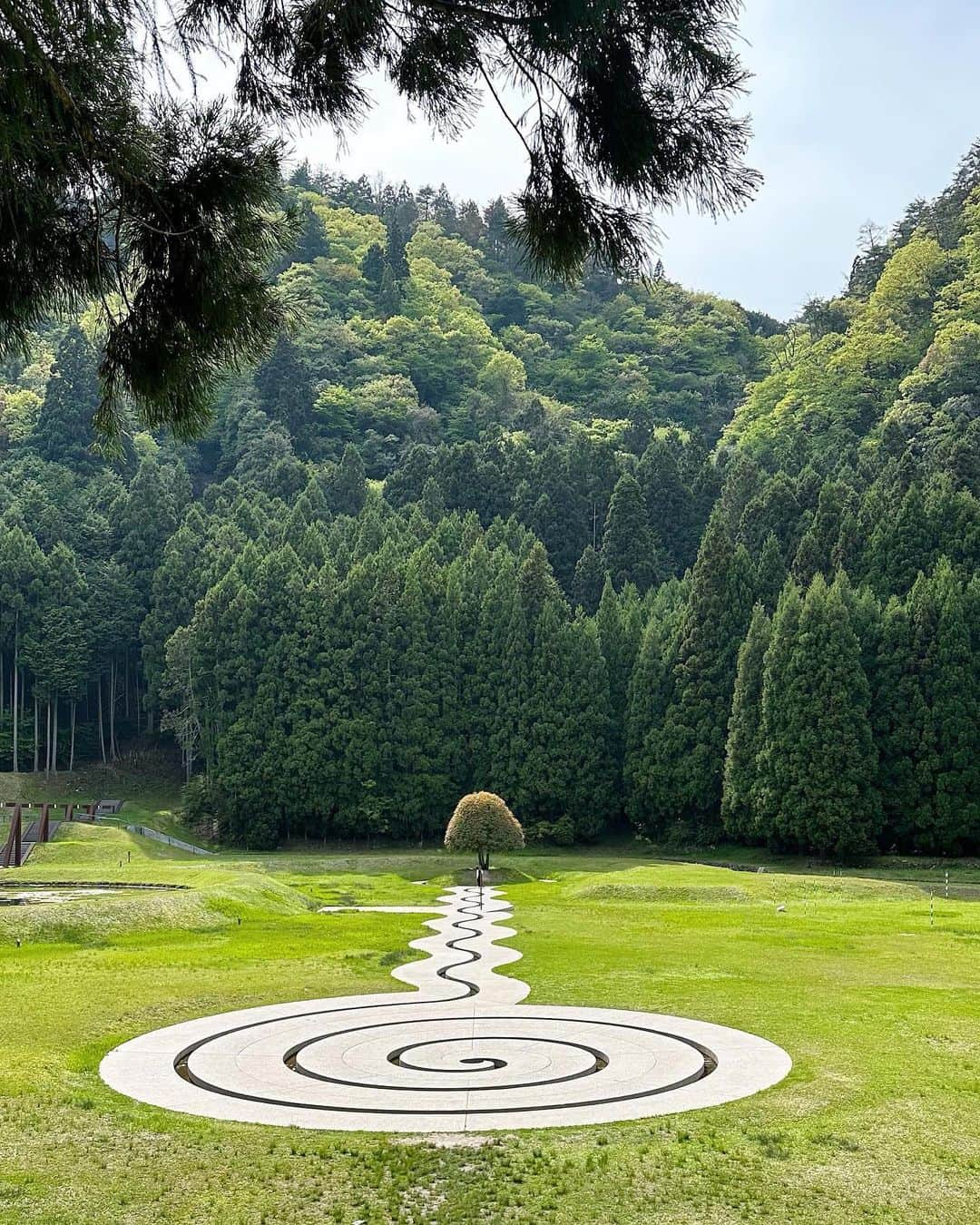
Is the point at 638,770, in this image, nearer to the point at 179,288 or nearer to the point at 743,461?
the point at 743,461

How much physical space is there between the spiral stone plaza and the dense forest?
105ft

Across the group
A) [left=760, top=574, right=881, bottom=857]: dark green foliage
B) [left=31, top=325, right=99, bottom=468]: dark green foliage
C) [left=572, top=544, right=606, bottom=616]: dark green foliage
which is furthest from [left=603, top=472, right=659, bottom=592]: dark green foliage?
[left=31, top=325, right=99, bottom=468]: dark green foliage

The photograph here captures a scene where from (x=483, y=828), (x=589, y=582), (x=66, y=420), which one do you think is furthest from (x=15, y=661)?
(x=483, y=828)

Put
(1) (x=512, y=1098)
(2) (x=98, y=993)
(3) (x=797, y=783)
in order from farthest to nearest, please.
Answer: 1. (3) (x=797, y=783)
2. (2) (x=98, y=993)
3. (1) (x=512, y=1098)

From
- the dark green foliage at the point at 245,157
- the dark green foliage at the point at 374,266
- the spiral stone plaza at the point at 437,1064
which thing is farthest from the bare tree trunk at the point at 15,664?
the dark green foliage at the point at 374,266

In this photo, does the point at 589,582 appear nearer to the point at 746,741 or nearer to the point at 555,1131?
the point at 746,741

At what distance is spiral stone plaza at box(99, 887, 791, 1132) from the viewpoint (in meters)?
11.8

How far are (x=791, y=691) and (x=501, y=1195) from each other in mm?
46887

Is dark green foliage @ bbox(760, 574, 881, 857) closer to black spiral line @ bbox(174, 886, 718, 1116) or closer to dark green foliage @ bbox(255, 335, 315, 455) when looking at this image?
black spiral line @ bbox(174, 886, 718, 1116)

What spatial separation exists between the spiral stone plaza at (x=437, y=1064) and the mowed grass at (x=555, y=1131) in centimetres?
43

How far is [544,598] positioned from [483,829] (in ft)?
74.0

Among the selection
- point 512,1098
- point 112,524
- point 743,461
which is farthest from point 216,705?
point 512,1098

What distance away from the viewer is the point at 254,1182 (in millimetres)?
9688

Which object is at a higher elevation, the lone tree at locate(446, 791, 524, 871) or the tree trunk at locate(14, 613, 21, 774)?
the tree trunk at locate(14, 613, 21, 774)
